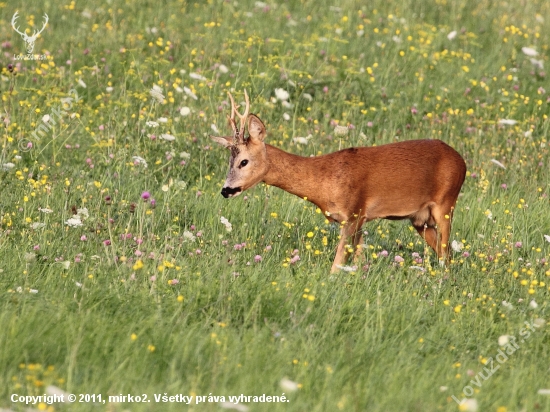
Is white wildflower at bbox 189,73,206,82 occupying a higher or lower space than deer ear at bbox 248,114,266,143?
lower

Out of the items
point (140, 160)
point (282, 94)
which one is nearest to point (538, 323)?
point (140, 160)

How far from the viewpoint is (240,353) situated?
5059 millimetres

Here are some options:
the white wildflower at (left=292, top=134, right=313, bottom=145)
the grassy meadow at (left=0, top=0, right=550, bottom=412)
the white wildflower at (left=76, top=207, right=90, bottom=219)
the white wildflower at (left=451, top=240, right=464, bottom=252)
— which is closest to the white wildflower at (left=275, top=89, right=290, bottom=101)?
the grassy meadow at (left=0, top=0, right=550, bottom=412)

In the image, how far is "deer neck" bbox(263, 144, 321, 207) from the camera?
300 inches

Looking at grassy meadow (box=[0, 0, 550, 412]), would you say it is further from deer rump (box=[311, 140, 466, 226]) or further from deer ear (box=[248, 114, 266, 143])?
deer ear (box=[248, 114, 266, 143])

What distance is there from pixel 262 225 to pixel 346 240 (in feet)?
2.19

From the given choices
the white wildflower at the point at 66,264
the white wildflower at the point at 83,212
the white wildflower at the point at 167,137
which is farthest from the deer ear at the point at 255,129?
the white wildflower at the point at 66,264

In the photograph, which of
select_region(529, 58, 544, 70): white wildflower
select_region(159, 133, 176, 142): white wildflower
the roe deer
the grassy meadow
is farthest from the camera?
select_region(529, 58, 544, 70): white wildflower

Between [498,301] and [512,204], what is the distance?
2.56 meters

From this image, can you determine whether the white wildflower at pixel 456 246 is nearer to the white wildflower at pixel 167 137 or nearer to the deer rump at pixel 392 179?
the deer rump at pixel 392 179

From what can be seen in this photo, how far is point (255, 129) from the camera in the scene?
7586mm

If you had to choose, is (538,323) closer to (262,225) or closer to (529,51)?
(262,225)

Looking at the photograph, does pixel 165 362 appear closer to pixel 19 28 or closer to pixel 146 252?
pixel 146 252

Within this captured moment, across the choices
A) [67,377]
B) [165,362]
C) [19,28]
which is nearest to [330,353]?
[165,362]
